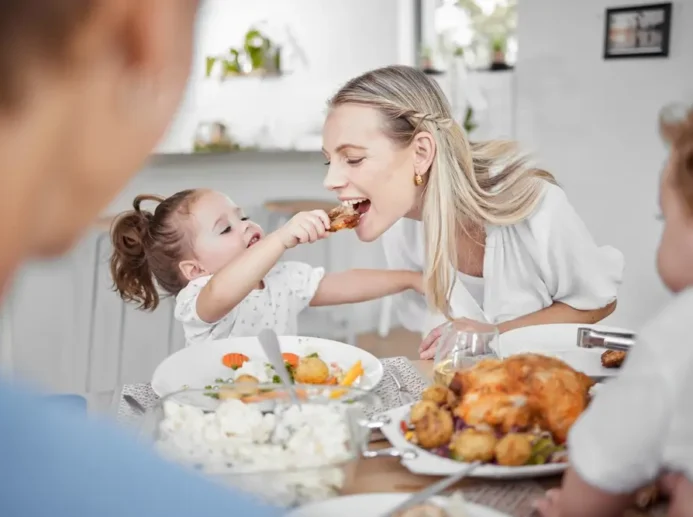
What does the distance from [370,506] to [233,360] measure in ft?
1.28

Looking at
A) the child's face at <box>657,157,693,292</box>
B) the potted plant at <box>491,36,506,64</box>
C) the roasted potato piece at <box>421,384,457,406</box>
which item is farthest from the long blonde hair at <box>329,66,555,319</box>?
the potted plant at <box>491,36,506,64</box>

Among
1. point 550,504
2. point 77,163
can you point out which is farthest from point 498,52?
point 77,163

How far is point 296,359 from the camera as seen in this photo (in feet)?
2.77

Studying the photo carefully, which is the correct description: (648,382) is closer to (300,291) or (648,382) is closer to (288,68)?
(300,291)

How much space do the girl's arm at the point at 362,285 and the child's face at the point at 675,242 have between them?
0.74m

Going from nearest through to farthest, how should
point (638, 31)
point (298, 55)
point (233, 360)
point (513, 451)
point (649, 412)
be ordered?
1. point (649, 412)
2. point (513, 451)
3. point (233, 360)
4. point (638, 31)
5. point (298, 55)

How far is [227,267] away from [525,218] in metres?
0.43

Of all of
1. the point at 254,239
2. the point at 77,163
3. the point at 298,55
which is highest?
the point at 298,55

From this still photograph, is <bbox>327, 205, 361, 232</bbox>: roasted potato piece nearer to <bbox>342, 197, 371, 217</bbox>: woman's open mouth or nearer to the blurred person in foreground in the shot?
<bbox>342, 197, 371, 217</bbox>: woman's open mouth

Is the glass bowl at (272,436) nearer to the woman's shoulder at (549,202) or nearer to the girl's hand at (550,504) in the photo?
the girl's hand at (550,504)

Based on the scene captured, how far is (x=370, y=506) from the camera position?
0.48m

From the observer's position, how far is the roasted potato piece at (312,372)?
2.47 ft

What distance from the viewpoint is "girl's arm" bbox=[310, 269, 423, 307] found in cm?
121

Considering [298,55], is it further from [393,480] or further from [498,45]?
[393,480]
